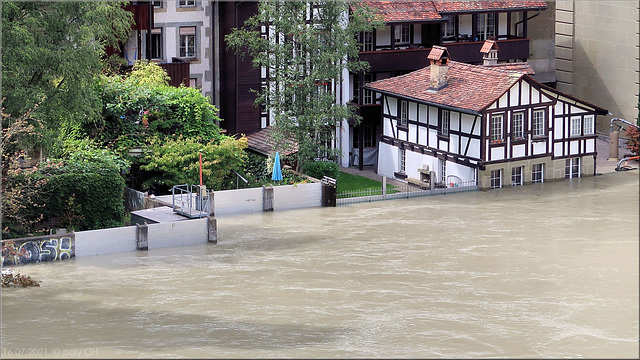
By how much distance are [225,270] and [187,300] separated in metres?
3.72

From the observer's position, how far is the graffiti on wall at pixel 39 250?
37.0m

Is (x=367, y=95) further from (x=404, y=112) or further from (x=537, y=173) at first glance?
(x=537, y=173)

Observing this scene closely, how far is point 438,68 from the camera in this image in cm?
5066

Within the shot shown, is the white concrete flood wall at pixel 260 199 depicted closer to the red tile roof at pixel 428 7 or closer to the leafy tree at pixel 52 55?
the leafy tree at pixel 52 55

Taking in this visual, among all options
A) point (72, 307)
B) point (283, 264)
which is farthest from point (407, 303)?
point (72, 307)

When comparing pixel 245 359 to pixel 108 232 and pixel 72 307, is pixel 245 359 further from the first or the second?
pixel 108 232

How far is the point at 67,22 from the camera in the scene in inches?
1560

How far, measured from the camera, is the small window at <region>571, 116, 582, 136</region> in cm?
5147

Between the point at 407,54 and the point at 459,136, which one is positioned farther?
the point at 407,54

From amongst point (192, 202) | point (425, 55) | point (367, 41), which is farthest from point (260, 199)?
point (425, 55)

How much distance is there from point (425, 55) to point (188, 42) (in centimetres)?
1285

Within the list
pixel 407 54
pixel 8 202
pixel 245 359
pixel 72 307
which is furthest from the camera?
pixel 407 54

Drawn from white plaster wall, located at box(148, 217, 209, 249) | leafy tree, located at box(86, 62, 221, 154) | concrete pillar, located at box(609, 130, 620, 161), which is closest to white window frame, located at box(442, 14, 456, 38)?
concrete pillar, located at box(609, 130, 620, 161)

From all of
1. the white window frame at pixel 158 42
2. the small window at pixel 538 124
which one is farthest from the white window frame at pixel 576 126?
the white window frame at pixel 158 42
